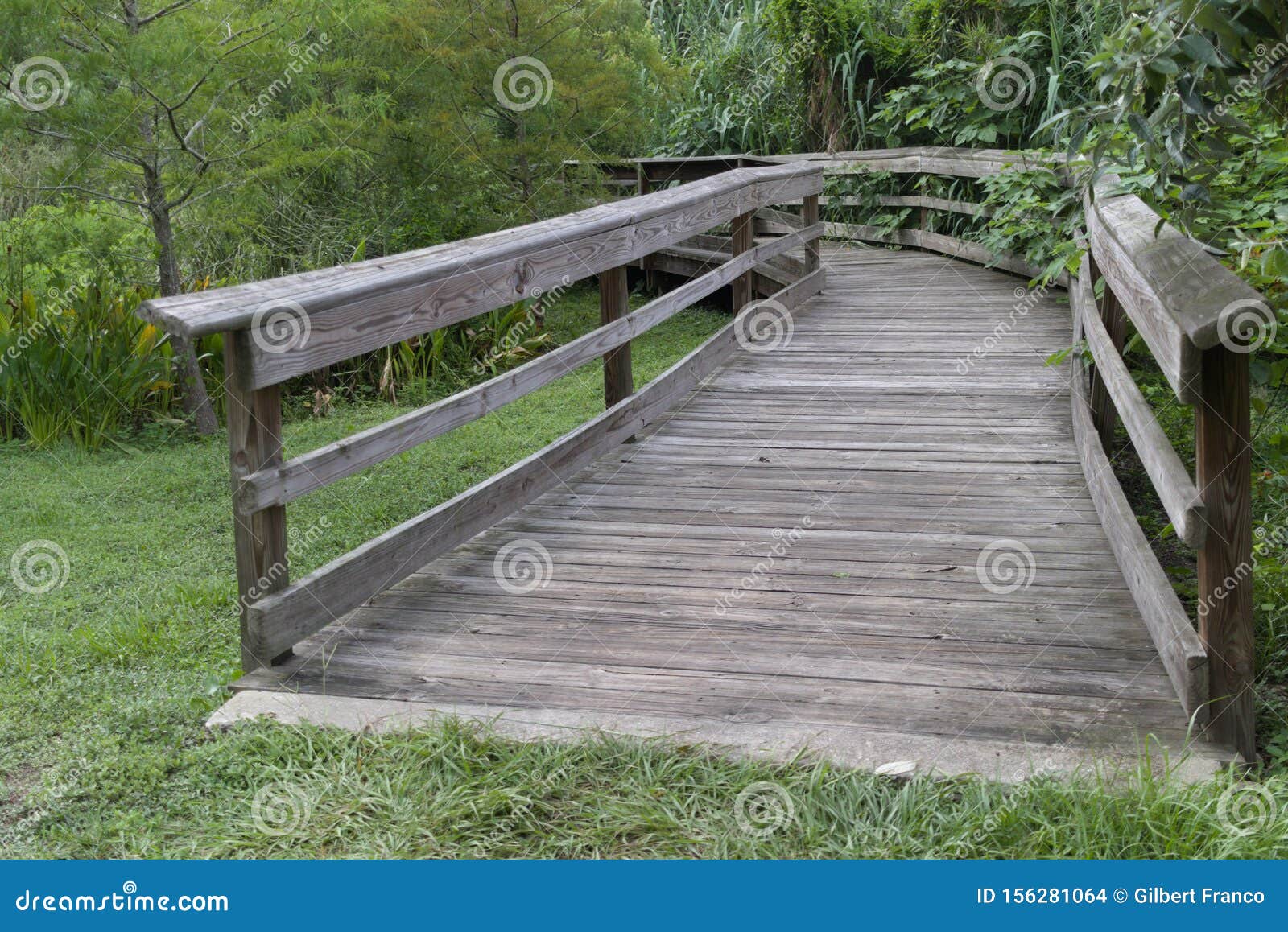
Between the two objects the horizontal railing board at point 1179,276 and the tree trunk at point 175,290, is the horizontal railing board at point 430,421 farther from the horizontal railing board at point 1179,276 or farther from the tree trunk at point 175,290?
the tree trunk at point 175,290

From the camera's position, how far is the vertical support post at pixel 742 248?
7.98 meters

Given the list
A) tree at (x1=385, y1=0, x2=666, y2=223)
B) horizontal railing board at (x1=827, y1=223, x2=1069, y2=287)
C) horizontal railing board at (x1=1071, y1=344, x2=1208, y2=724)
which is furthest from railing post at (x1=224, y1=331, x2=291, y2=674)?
tree at (x1=385, y1=0, x2=666, y2=223)

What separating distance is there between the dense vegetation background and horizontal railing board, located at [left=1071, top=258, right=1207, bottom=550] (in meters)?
0.35

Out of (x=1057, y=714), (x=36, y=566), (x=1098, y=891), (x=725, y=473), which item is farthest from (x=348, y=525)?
(x=1098, y=891)

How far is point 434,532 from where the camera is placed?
463 cm

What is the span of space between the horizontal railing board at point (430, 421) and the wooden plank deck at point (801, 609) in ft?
1.71

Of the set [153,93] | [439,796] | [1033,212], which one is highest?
[153,93]

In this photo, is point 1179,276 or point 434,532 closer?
point 1179,276

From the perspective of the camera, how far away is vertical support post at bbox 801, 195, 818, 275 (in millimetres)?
9766

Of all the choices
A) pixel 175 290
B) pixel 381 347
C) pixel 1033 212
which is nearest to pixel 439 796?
pixel 381 347

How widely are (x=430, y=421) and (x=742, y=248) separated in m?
3.98

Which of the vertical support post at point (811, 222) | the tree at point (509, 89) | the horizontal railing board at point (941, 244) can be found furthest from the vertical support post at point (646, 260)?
the vertical support post at point (811, 222)

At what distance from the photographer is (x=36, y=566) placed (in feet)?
17.7

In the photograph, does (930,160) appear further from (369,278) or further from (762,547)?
(369,278)
